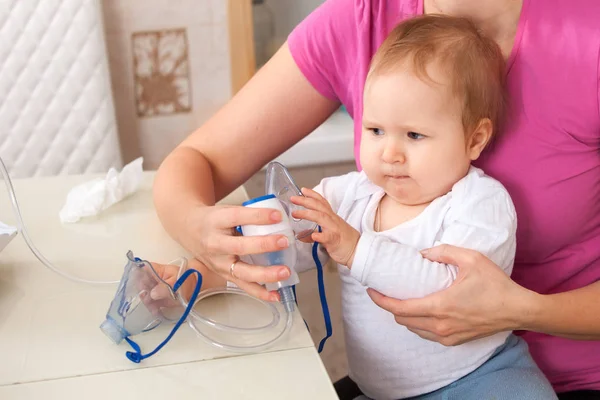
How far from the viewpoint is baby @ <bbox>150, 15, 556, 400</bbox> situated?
821 mm

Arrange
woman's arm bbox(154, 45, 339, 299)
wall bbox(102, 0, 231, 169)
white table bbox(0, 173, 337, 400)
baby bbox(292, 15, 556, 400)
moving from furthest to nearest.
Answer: wall bbox(102, 0, 231, 169) < woman's arm bbox(154, 45, 339, 299) < baby bbox(292, 15, 556, 400) < white table bbox(0, 173, 337, 400)

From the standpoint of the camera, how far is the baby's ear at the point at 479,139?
89 centimetres

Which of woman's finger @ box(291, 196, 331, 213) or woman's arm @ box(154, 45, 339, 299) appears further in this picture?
woman's arm @ box(154, 45, 339, 299)

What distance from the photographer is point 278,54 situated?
1.11 meters

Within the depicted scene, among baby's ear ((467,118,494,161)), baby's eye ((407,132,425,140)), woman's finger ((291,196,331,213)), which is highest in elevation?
baby's eye ((407,132,425,140))

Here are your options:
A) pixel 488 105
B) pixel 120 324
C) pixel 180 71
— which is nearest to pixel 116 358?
pixel 120 324

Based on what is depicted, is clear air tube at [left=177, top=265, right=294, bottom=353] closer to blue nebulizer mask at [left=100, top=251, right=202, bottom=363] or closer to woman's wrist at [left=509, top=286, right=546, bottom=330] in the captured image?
blue nebulizer mask at [left=100, top=251, right=202, bottom=363]

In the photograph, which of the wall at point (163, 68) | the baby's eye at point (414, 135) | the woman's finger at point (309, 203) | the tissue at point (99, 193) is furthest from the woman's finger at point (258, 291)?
the wall at point (163, 68)

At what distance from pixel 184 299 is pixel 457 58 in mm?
436

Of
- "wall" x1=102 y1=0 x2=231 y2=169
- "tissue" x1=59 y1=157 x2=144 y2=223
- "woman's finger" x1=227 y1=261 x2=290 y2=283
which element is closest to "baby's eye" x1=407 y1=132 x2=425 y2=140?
"woman's finger" x1=227 y1=261 x2=290 y2=283

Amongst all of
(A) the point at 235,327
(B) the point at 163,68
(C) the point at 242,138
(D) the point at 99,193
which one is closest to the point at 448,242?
(A) the point at 235,327

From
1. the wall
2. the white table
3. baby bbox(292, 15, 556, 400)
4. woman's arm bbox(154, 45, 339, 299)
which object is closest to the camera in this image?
the white table

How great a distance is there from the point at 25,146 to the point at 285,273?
1045 millimetres

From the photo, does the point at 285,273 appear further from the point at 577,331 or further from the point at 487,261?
the point at 577,331
